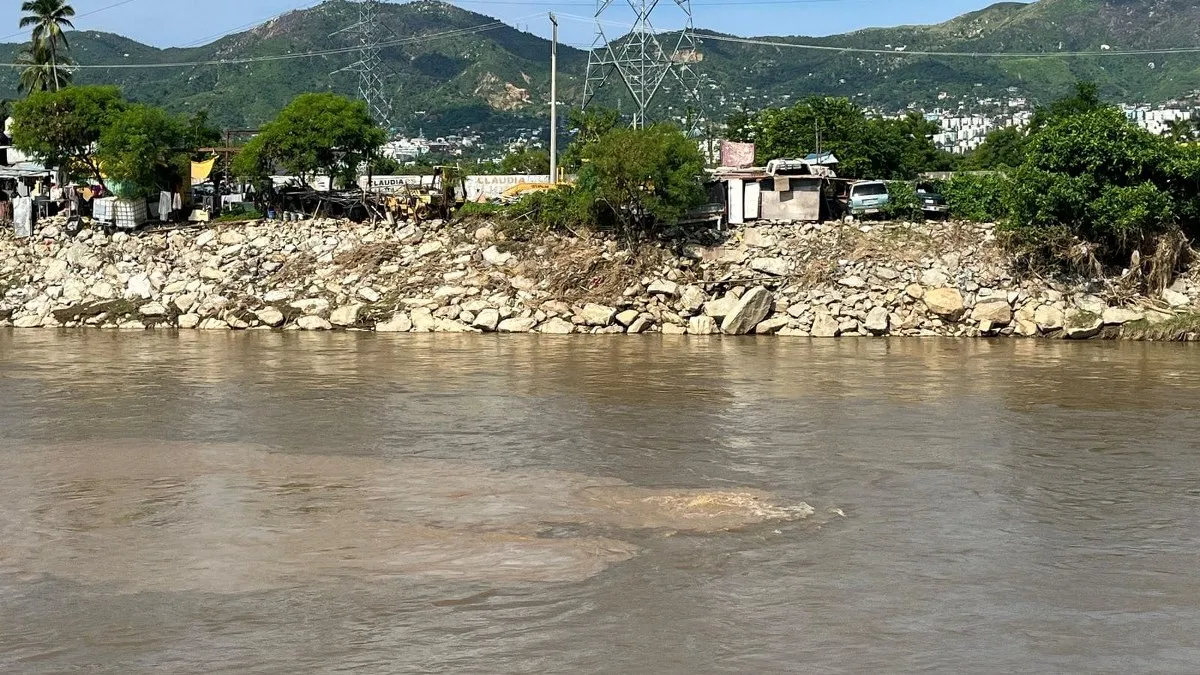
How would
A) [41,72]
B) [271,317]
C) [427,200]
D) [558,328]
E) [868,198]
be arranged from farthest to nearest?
[41,72] → [427,200] → [868,198] → [271,317] → [558,328]

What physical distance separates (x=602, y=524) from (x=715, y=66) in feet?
415

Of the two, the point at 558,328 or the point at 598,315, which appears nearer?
the point at 558,328

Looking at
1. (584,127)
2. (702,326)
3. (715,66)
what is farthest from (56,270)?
(715,66)

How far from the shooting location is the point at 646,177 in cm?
3173

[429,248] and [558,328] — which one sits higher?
[429,248]

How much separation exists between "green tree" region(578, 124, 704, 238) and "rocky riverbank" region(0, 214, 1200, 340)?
3.34ft

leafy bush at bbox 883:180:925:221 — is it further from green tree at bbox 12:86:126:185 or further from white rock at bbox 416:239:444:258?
green tree at bbox 12:86:126:185

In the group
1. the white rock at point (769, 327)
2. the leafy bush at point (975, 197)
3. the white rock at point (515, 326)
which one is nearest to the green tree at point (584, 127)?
the white rock at point (515, 326)

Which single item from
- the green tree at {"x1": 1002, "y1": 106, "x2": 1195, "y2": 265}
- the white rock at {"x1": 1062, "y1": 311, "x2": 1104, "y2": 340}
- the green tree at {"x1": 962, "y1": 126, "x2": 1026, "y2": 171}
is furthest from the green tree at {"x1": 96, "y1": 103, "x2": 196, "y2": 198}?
the green tree at {"x1": 962, "y1": 126, "x2": 1026, "y2": 171}

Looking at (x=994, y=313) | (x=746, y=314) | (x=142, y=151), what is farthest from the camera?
(x=142, y=151)

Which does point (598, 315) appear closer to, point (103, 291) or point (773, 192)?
point (773, 192)

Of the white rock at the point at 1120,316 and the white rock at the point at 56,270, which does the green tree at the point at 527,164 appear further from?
the white rock at the point at 1120,316

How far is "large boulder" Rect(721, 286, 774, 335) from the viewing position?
29.3m

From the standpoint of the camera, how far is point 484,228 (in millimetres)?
34125
